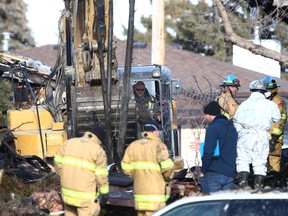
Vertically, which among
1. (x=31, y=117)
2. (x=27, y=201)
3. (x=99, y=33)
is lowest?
(x=27, y=201)

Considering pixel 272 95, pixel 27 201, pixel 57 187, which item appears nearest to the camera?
pixel 27 201

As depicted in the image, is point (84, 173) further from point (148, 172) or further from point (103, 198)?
point (148, 172)

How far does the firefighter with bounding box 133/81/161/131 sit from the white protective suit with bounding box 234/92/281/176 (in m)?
2.78

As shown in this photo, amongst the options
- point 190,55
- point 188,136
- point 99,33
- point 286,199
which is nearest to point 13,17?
point 190,55

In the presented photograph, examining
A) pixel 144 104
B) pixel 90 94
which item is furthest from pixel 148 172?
pixel 144 104

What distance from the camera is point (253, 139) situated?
10.9m

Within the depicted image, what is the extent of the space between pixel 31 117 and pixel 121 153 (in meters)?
2.67

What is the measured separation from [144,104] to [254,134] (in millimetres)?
3273

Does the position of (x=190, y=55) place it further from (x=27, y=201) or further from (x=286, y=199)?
(x=286, y=199)

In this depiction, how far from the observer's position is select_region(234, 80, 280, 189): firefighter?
427 inches

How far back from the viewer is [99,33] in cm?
1297

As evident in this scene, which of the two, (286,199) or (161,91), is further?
(161,91)

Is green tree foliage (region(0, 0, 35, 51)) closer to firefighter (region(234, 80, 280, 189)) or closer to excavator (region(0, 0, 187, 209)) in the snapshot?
excavator (region(0, 0, 187, 209))

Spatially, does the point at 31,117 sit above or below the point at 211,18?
below
